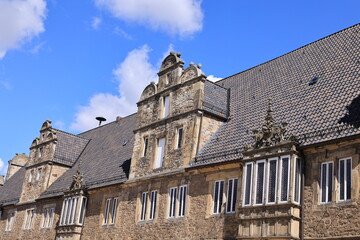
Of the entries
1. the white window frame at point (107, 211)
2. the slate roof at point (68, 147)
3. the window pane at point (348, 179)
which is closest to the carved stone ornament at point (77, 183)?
the white window frame at point (107, 211)

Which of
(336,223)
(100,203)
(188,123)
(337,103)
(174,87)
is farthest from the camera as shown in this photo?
(100,203)

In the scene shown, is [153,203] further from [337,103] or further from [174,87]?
[337,103]

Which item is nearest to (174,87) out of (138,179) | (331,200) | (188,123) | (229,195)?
(188,123)

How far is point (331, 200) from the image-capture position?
15242 mm

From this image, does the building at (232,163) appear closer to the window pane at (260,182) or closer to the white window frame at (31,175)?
the window pane at (260,182)

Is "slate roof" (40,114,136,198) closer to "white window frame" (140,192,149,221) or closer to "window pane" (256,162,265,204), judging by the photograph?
"white window frame" (140,192,149,221)

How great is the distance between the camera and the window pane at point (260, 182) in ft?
55.4

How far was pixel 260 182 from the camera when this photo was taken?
56.3 feet

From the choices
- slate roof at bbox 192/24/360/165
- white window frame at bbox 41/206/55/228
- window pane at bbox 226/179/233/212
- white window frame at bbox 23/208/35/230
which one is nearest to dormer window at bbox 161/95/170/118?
slate roof at bbox 192/24/360/165

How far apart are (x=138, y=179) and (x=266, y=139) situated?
855 cm

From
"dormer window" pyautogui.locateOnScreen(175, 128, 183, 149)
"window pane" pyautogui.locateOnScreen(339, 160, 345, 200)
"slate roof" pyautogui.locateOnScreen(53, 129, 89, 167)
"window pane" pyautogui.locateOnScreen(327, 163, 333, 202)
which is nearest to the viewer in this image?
"window pane" pyautogui.locateOnScreen(339, 160, 345, 200)

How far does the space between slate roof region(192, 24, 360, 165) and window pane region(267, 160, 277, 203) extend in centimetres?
128

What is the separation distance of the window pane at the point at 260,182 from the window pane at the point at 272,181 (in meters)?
0.31

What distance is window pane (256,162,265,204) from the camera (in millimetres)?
16891
